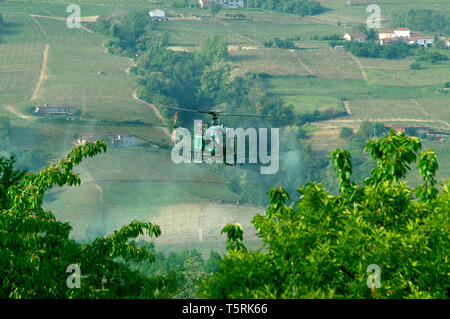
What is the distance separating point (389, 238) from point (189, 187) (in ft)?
298

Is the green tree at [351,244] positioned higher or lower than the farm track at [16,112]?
higher

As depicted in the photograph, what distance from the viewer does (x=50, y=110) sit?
363ft

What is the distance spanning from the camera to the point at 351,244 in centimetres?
850

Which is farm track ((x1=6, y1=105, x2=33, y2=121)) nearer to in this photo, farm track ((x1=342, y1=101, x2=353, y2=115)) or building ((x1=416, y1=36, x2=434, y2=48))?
farm track ((x1=342, y1=101, x2=353, y2=115))

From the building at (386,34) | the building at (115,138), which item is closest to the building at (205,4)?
the building at (386,34)

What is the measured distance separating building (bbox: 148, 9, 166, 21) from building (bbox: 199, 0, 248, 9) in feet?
37.5

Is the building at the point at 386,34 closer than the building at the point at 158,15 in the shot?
No

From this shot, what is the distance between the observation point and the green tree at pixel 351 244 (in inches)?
327

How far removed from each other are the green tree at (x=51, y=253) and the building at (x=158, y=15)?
14183cm

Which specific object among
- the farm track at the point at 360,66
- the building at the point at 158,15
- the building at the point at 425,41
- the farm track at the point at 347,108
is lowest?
the farm track at the point at 347,108

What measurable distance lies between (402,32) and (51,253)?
156 meters

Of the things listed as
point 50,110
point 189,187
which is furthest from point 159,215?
Answer: point 50,110

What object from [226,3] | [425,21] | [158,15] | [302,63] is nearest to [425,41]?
[425,21]

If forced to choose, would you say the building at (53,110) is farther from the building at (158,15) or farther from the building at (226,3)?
the building at (226,3)
